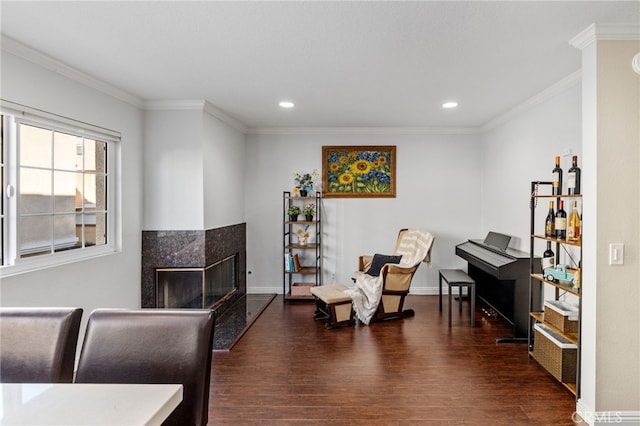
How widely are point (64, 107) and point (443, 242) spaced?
191 inches

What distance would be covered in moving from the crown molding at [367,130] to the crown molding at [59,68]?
2.09m

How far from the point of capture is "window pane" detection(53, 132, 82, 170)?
2969mm

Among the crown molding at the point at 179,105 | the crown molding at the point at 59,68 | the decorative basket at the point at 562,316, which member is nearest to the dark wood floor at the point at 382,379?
the decorative basket at the point at 562,316

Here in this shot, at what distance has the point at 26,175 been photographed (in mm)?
2672

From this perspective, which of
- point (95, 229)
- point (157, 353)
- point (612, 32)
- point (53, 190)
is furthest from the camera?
point (95, 229)

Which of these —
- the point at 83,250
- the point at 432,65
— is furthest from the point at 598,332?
the point at 83,250

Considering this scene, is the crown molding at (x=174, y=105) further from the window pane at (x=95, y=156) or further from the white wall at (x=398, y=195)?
the white wall at (x=398, y=195)

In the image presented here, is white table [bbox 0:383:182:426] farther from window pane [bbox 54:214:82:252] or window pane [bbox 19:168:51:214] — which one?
window pane [bbox 54:214:82:252]

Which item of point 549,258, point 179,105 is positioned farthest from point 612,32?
point 179,105

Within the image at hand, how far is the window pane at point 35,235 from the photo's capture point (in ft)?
8.66

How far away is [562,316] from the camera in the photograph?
265 centimetres

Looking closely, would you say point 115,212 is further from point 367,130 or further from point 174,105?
point 367,130

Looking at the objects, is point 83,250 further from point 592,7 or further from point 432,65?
point 592,7

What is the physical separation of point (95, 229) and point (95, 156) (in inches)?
27.6
